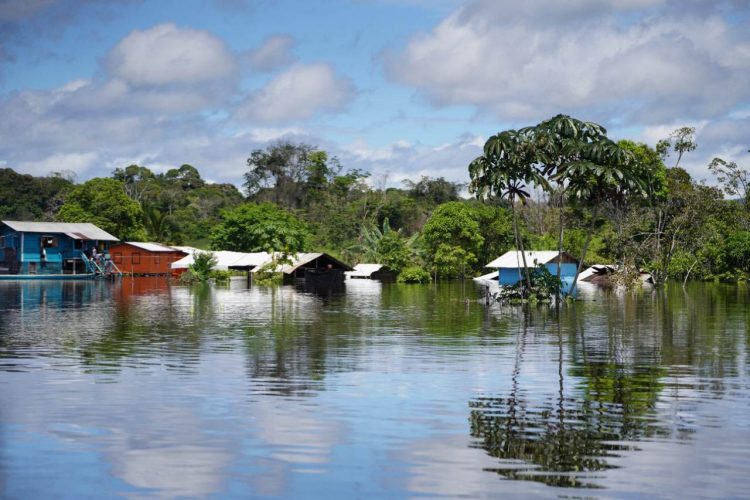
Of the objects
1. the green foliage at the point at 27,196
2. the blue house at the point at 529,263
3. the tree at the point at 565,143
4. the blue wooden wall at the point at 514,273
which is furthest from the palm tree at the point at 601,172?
the green foliage at the point at 27,196

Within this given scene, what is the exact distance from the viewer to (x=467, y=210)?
99.5 meters

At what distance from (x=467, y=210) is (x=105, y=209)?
1837 inches

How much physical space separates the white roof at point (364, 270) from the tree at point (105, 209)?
30.0 meters

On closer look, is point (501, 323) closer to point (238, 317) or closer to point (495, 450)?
Answer: point (238, 317)

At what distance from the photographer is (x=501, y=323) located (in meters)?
37.2

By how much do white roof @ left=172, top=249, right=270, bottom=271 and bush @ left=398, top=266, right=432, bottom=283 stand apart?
1624cm

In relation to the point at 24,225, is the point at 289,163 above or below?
above

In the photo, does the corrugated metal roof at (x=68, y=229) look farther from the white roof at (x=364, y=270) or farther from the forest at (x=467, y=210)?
the white roof at (x=364, y=270)

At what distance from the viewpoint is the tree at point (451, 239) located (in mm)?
97375

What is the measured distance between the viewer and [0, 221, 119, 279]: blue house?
9750 cm

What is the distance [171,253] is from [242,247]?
9.45 m

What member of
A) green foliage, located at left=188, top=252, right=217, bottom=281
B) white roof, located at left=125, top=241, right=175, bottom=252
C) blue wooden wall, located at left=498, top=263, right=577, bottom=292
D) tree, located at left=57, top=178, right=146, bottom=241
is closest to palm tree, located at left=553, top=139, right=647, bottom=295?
blue wooden wall, located at left=498, top=263, right=577, bottom=292

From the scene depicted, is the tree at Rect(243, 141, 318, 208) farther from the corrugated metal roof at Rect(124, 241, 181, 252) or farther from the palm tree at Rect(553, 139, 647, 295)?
the palm tree at Rect(553, 139, 647, 295)

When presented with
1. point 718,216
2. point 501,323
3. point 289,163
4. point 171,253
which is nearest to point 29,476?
point 501,323
